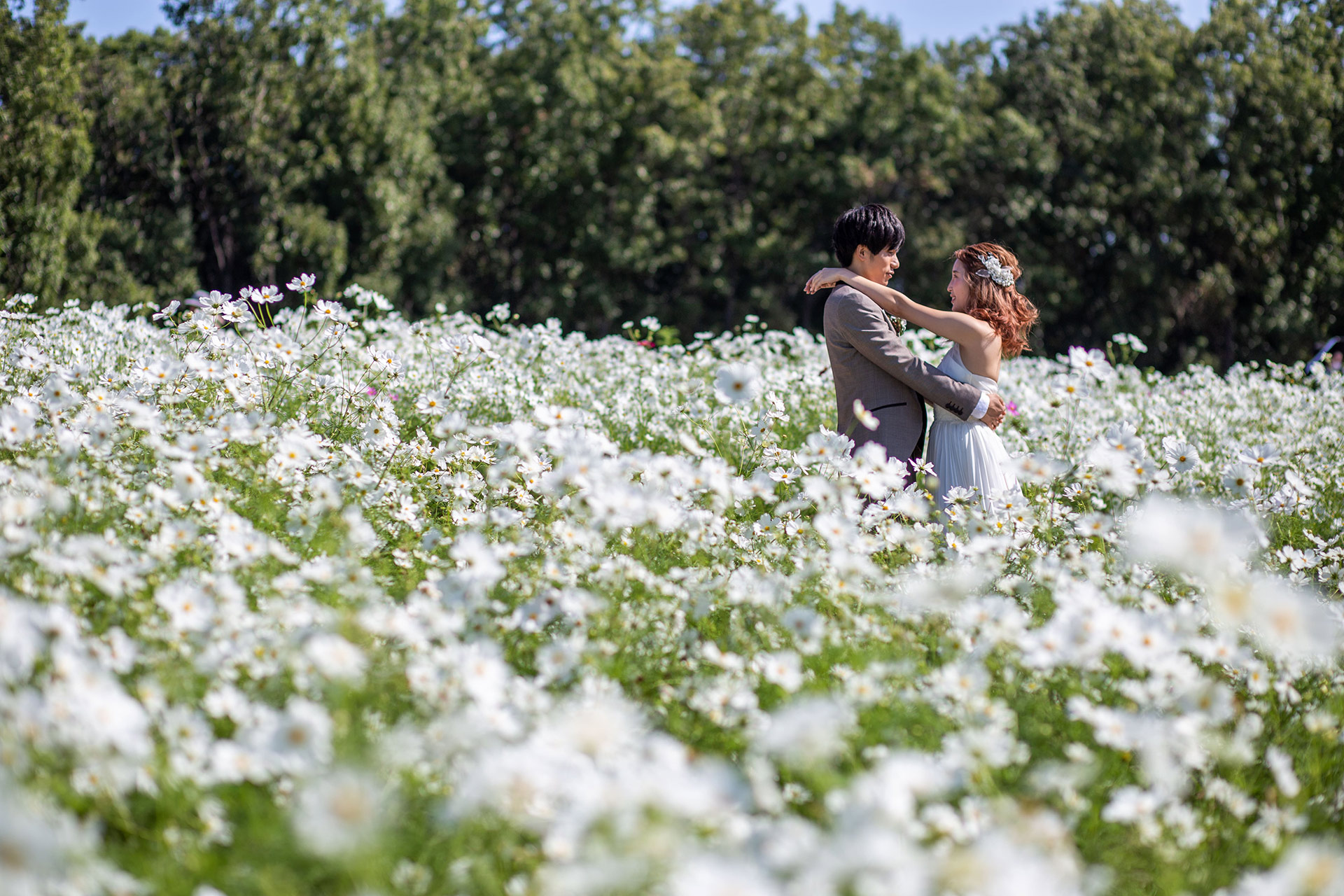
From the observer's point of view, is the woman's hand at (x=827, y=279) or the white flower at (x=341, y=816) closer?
the white flower at (x=341, y=816)

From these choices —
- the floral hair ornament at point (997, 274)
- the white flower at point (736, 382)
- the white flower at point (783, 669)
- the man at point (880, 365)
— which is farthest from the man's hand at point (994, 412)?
the white flower at point (783, 669)

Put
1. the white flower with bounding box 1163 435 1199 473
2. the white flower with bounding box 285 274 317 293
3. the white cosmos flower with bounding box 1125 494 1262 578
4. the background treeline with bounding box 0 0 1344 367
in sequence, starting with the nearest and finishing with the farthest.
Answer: the white cosmos flower with bounding box 1125 494 1262 578 < the white flower with bounding box 1163 435 1199 473 < the white flower with bounding box 285 274 317 293 < the background treeline with bounding box 0 0 1344 367

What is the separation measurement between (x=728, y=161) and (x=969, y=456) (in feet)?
73.6

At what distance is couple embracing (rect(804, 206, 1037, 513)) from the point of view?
4.30 m

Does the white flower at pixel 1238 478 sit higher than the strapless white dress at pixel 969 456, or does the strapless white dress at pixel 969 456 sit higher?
the strapless white dress at pixel 969 456

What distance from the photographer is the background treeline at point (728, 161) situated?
20109mm

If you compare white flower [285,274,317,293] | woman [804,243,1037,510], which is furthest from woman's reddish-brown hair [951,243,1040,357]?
white flower [285,274,317,293]

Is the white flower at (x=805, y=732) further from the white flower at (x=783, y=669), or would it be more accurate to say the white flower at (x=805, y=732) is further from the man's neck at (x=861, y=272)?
the man's neck at (x=861, y=272)

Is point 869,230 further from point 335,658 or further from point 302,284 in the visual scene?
point 335,658

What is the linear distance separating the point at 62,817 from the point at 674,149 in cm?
2367

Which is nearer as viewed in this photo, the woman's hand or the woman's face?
the woman's hand

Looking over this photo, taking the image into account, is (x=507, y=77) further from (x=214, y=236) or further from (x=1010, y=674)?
(x=1010, y=674)

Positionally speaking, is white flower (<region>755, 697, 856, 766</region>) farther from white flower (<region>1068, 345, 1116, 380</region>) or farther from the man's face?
the man's face

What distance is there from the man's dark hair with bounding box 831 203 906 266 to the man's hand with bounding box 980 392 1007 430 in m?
0.79
